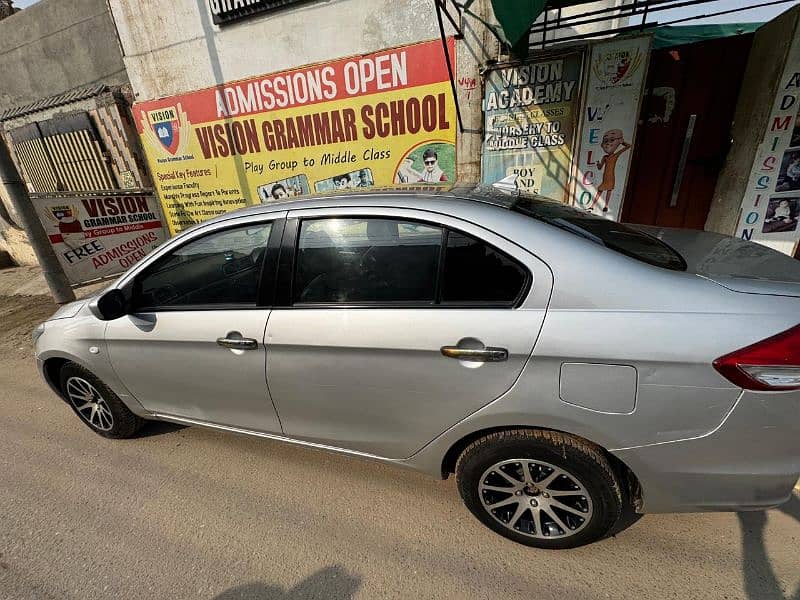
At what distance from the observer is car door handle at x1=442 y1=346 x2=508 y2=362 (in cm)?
Result: 142

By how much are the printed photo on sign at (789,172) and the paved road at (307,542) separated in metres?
3.18

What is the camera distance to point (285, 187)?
18.9 ft

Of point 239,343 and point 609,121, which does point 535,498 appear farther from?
point 609,121

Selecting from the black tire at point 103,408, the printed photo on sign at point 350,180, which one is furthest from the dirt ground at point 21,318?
the printed photo on sign at point 350,180

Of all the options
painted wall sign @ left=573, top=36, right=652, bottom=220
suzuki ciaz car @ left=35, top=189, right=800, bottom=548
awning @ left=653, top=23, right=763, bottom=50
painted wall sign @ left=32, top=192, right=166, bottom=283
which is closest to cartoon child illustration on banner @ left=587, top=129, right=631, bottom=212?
painted wall sign @ left=573, top=36, right=652, bottom=220

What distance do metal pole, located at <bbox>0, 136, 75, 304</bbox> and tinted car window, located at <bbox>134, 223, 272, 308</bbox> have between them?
12.4ft

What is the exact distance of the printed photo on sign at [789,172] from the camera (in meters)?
3.36

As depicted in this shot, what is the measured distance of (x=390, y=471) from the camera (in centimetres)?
222

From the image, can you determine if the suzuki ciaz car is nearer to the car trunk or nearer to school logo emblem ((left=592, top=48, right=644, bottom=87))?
the car trunk

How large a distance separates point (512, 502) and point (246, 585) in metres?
1.27

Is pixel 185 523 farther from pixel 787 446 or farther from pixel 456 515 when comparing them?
pixel 787 446

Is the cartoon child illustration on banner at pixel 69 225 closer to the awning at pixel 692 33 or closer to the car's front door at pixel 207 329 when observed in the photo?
the car's front door at pixel 207 329

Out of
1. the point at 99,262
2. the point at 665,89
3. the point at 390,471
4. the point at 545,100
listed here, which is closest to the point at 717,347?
the point at 390,471

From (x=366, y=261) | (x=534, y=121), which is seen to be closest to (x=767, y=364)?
(x=366, y=261)
